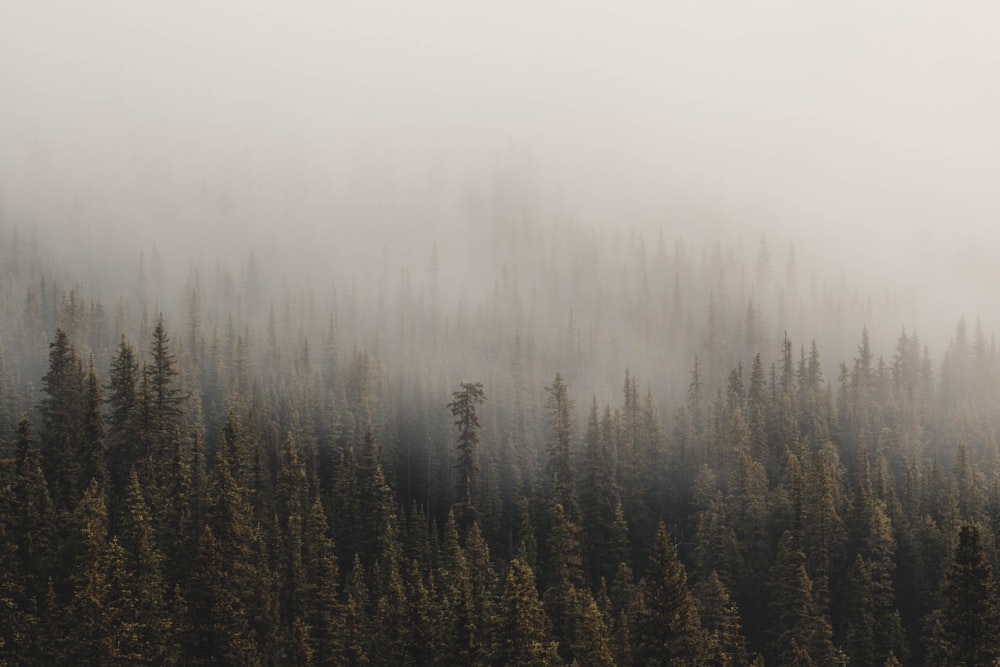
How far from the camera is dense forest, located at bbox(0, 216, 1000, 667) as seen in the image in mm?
61281

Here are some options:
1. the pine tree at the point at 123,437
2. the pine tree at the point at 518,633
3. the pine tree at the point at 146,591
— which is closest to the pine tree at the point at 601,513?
the pine tree at the point at 518,633

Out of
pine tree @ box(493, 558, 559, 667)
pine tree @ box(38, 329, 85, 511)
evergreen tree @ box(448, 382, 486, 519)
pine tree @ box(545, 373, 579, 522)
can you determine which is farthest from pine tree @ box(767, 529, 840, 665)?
pine tree @ box(38, 329, 85, 511)

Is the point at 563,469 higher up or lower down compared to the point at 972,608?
higher up

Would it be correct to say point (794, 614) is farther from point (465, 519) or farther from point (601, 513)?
point (465, 519)

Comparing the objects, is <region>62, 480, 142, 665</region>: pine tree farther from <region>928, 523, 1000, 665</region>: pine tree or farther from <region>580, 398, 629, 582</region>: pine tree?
<region>580, 398, 629, 582</region>: pine tree

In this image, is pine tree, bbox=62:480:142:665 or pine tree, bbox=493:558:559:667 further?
pine tree, bbox=493:558:559:667

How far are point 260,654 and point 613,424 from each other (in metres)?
70.7

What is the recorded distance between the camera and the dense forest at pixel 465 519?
61.3 meters

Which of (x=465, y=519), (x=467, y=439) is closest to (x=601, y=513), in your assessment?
(x=465, y=519)

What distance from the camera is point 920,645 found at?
88875 mm

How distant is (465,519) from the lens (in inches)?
4353

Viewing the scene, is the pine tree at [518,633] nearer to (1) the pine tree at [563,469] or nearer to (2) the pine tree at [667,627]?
(2) the pine tree at [667,627]

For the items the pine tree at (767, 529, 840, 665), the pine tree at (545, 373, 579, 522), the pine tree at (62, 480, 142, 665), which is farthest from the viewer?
the pine tree at (545, 373, 579, 522)

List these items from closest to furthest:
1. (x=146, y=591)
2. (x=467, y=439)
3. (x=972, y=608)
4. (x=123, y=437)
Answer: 1. (x=146, y=591)
2. (x=972, y=608)
3. (x=123, y=437)
4. (x=467, y=439)
